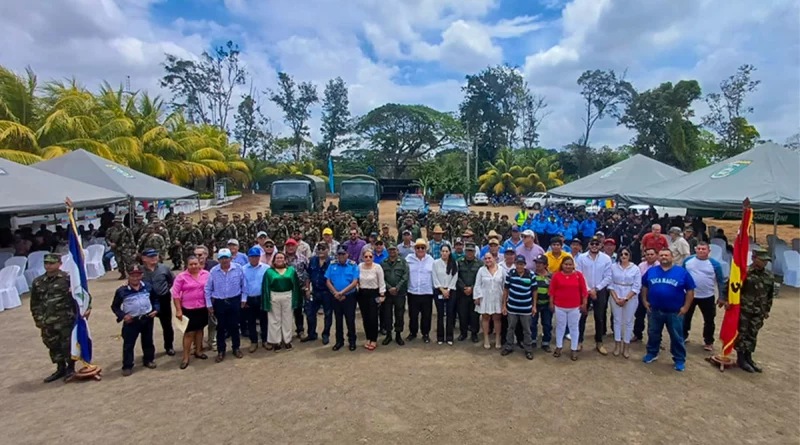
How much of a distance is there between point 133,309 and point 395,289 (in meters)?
3.12

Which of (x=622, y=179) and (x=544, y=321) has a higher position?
(x=622, y=179)

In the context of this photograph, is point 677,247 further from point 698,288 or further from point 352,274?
point 352,274

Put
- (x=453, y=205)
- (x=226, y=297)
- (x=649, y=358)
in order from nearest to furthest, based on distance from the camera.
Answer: (x=649, y=358)
(x=226, y=297)
(x=453, y=205)

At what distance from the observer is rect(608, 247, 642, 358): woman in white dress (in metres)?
5.48

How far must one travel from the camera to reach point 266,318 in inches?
234

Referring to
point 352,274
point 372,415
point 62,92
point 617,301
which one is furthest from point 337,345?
point 62,92

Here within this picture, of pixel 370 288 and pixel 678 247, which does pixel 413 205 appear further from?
pixel 370 288

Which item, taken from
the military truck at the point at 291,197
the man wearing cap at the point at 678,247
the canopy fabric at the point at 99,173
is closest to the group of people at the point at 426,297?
the man wearing cap at the point at 678,247

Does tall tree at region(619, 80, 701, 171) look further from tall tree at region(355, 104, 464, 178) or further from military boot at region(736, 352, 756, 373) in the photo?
military boot at region(736, 352, 756, 373)

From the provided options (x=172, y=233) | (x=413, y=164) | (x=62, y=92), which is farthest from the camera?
(x=413, y=164)

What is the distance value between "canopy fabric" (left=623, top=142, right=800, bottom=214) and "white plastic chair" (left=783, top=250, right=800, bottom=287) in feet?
3.32

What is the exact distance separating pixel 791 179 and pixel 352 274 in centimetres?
995

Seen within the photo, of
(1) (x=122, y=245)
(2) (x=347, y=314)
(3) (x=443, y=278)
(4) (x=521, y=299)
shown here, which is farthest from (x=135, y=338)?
(1) (x=122, y=245)

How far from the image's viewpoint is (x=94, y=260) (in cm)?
1029
